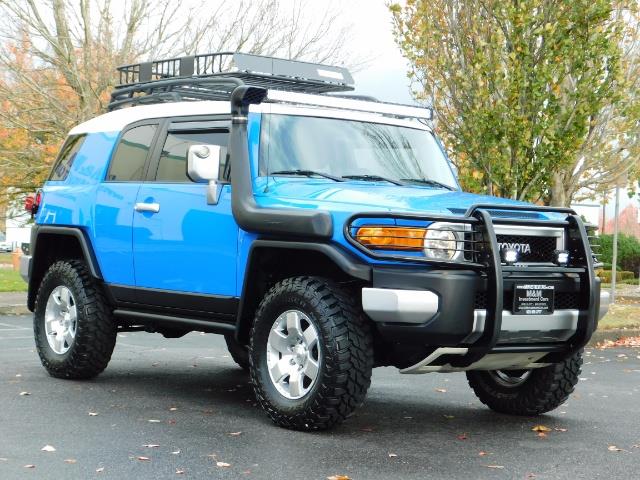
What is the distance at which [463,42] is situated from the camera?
17.1 meters

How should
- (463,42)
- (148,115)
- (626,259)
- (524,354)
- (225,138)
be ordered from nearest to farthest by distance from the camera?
(524,354)
(225,138)
(148,115)
(463,42)
(626,259)

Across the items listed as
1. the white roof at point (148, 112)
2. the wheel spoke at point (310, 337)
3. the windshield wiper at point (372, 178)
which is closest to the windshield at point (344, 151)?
the windshield wiper at point (372, 178)

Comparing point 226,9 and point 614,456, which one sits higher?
point 226,9

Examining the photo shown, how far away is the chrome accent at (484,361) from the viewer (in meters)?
6.59

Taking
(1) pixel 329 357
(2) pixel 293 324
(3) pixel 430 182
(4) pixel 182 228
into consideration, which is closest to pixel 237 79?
(4) pixel 182 228

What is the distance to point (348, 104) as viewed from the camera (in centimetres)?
805

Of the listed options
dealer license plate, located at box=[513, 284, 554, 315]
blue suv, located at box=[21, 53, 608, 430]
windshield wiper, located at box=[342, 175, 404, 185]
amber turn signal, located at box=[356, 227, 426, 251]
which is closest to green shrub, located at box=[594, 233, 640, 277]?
blue suv, located at box=[21, 53, 608, 430]

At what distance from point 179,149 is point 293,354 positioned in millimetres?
2139

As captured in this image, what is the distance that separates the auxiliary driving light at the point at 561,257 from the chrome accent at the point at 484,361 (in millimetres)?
578

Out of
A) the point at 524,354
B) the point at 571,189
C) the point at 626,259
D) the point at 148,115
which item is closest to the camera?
the point at 524,354

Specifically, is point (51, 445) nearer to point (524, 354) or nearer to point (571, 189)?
point (524, 354)

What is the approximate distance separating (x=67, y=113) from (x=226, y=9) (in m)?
4.35

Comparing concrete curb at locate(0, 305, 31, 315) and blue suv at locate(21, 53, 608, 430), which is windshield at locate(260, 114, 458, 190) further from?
concrete curb at locate(0, 305, 31, 315)

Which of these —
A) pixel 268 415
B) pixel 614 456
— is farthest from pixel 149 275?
pixel 614 456
